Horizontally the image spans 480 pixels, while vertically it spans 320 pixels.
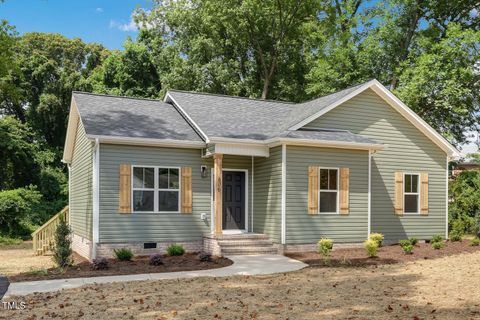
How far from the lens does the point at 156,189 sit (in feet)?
47.5

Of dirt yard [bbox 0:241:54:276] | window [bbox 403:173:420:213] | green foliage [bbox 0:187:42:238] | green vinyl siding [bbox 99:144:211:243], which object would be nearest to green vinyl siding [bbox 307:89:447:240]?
window [bbox 403:173:420:213]

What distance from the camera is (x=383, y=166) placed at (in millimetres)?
16594

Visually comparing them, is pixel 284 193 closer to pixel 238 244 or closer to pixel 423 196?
pixel 238 244

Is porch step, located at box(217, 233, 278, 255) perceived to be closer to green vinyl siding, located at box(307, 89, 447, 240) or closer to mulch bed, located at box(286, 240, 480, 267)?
mulch bed, located at box(286, 240, 480, 267)

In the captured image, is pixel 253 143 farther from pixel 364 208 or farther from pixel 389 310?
pixel 389 310

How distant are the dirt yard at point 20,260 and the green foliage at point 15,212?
1415 mm

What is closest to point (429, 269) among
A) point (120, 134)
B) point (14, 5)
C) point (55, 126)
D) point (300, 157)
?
point (300, 157)

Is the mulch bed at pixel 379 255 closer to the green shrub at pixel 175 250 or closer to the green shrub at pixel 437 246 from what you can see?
the green shrub at pixel 437 246

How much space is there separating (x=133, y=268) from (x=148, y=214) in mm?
2848

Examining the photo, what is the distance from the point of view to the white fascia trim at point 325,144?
14.1 metres

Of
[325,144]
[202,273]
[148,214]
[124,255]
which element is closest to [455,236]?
[325,144]

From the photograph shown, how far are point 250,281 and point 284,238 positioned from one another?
431cm

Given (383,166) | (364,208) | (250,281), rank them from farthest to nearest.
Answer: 1. (383,166)
2. (364,208)
3. (250,281)

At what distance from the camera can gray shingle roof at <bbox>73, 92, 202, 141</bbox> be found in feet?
46.9
